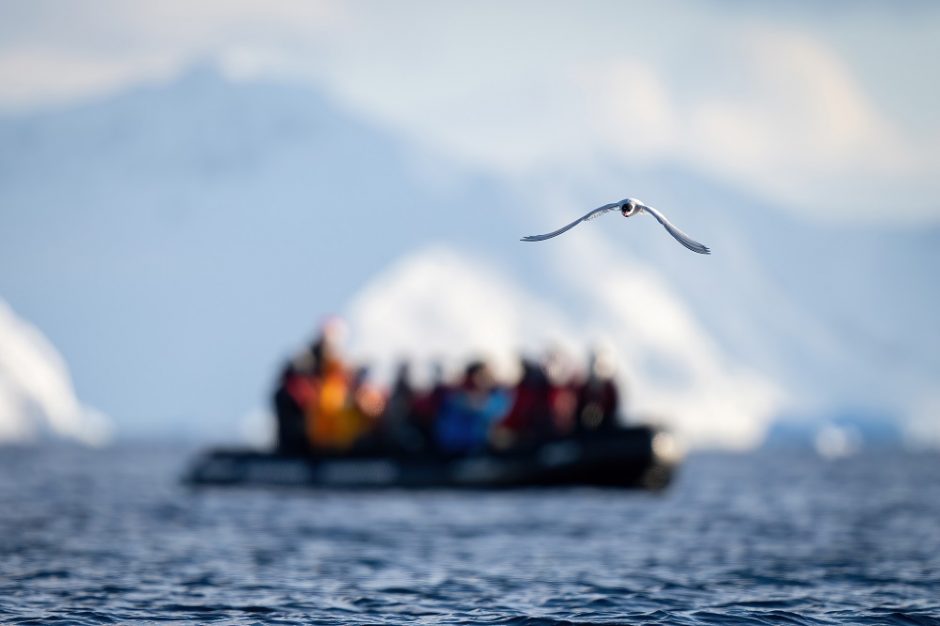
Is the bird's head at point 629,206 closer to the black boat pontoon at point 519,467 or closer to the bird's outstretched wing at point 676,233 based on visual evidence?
the bird's outstretched wing at point 676,233

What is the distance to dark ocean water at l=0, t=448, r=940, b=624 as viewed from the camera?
506 inches

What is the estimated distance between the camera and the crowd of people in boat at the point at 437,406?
26.4 metres

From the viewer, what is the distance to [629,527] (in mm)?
21078

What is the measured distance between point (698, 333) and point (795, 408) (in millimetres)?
12259

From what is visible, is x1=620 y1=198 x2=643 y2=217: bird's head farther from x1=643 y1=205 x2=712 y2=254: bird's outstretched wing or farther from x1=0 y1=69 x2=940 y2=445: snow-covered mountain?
x1=0 y1=69 x2=940 y2=445: snow-covered mountain

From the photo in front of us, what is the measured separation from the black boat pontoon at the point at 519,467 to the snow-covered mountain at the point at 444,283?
8829cm

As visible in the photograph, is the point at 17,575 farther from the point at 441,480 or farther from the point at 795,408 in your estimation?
the point at 795,408

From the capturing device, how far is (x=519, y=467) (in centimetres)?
2648

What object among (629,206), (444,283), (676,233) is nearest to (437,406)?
(629,206)

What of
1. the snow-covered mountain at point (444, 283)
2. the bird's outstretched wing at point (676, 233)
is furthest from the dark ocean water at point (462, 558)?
the snow-covered mountain at point (444, 283)

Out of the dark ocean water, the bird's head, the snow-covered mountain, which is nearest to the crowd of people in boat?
the dark ocean water

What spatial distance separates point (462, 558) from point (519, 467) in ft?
31.9

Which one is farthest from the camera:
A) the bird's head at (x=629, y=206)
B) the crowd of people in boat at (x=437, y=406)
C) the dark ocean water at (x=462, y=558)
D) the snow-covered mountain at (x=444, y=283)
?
the snow-covered mountain at (x=444, y=283)

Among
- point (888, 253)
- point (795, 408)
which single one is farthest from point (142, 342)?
point (888, 253)
